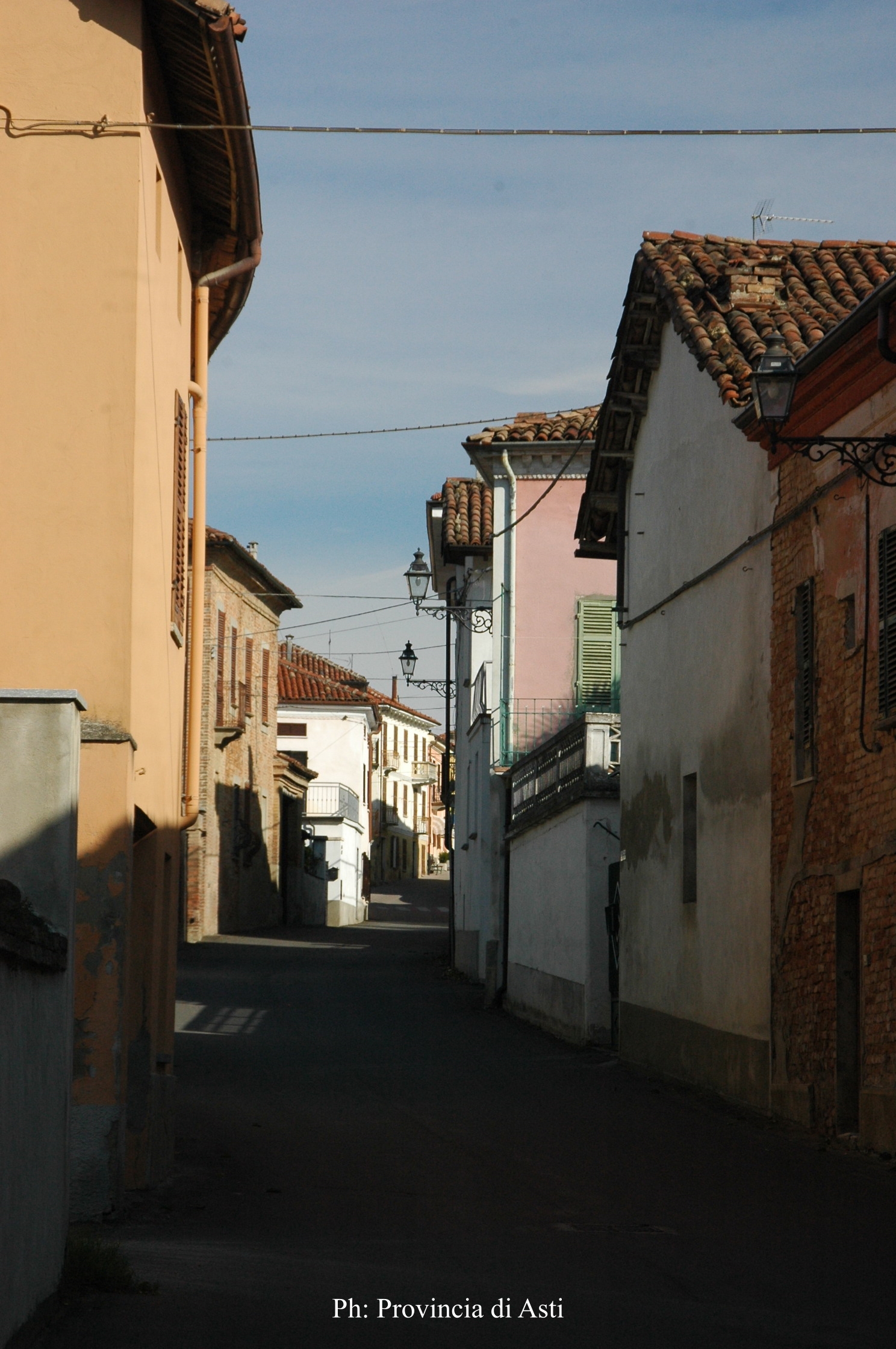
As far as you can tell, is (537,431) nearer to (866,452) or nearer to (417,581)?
(417,581)

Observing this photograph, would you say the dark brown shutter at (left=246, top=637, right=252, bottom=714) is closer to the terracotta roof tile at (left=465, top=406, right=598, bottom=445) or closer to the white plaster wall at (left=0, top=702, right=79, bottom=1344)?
the terracotta roof tile at (left=465, top=406, right=598, bottom=445)

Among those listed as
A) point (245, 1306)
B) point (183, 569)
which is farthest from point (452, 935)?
point (245, 1306)

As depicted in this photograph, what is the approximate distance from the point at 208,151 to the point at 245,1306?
7797mm

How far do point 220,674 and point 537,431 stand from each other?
51.3 ft

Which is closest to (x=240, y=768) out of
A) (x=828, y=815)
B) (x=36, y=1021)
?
(x=828, y=815)

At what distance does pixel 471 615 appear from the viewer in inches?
1310

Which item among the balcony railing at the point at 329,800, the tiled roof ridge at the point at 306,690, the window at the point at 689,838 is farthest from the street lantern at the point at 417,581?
the tiled roof ridge at the point at 306,690

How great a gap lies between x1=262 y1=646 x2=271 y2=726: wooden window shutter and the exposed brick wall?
118 feet

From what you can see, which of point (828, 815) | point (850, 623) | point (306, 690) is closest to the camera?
point (850, 623)

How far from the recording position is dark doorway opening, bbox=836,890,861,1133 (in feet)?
40.2

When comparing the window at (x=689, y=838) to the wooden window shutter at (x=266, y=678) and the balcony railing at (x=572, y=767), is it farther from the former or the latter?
the wooden window shutter at (x=266, y=678)

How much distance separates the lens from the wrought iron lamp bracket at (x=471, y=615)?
29672 millimetres

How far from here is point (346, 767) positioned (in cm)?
6750

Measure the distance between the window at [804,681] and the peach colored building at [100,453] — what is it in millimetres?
5361
